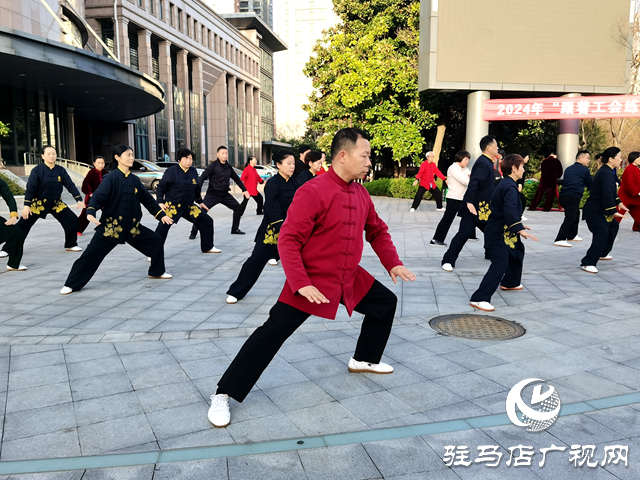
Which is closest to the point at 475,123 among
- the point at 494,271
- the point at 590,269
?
the point at 590,269

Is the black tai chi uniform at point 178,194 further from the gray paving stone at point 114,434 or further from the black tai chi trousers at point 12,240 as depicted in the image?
the gray paving stone at point 114,434

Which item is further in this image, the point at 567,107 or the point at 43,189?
the point at 567,107

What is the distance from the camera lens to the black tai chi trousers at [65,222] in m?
8.66

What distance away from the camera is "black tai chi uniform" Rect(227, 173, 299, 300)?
5943 millimetres

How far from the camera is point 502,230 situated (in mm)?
5848

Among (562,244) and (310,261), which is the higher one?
(310,261)

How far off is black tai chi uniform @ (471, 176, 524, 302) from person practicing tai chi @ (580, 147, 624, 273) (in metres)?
2.21

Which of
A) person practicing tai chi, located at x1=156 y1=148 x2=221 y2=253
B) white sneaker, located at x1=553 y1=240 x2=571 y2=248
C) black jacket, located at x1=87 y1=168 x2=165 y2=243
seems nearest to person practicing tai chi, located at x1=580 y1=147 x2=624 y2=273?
white sneaker, located at x1=553 y1=240 x2=571 y2=248

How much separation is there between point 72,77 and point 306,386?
2245 centimetres

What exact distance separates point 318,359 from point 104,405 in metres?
1.59

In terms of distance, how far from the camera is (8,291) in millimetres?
6488

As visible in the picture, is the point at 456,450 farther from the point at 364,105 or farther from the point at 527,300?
the point at 364,105

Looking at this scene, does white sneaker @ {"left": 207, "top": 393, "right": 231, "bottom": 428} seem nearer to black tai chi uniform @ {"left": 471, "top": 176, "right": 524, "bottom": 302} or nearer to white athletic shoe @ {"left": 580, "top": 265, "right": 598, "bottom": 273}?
black tai chi uniform @ {"left": 471, "top": 176, "right": 524, "bottom": 302}

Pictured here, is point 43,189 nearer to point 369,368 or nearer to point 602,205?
point 369,368
